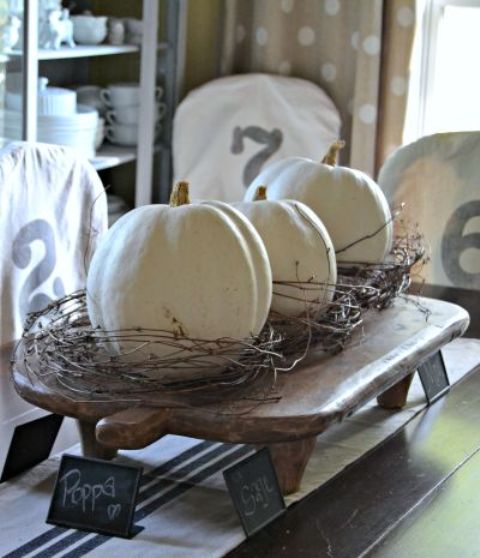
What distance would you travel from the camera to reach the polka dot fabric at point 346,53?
3.47 meters

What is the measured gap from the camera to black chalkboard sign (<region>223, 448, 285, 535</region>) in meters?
1.05

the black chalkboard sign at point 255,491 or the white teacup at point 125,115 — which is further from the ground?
the black chalkboard sign at point 255,491

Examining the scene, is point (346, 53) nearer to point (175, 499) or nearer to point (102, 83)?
point (102, 83)

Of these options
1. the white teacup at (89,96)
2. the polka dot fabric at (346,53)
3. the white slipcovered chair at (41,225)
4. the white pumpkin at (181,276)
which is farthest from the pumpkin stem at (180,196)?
the white teacup at (89,96)

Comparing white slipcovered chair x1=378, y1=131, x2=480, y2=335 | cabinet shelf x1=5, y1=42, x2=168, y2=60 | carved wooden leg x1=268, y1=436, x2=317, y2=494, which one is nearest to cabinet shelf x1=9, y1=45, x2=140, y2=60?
cabinet shelf x1=5, y1=42, x2=168, y2=60

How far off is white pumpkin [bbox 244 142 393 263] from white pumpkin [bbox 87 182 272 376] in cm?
32

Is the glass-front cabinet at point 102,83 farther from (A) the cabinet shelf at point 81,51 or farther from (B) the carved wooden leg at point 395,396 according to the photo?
(B) the carved wooden leg at point 395,396

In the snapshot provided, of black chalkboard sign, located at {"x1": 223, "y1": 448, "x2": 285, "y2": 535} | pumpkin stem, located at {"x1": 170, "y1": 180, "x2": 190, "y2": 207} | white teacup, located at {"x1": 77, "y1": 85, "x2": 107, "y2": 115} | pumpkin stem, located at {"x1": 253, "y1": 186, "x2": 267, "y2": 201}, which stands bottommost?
white teacup, located at {"x1": 77, "y1": 85, "x2": 107, "y2": 115}

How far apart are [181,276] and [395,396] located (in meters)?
0.47

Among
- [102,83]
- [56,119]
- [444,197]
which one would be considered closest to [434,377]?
[444,197]

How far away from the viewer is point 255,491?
1.07 meters

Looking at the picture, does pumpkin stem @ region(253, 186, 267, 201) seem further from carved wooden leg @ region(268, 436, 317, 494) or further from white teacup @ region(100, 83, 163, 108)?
white teacup @ region(100, 83, 163, 108)

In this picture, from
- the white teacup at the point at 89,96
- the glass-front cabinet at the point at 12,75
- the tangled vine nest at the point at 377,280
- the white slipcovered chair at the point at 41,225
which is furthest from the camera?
the white teacup at the point at 89,96

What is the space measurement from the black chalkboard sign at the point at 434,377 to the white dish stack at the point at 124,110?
2.36m
